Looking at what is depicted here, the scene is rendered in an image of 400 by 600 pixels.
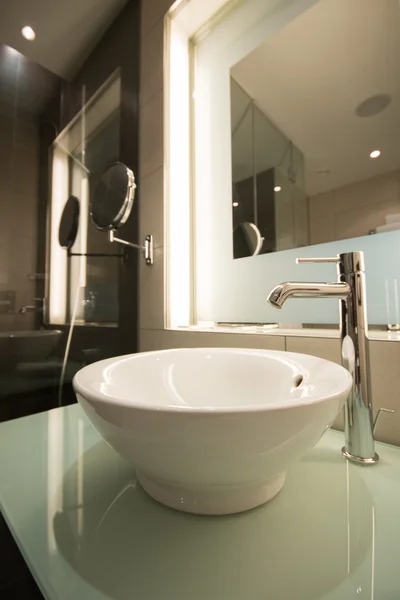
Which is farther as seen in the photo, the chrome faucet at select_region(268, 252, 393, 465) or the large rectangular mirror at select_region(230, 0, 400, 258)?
the large rectangular mirror at select_region(230, 0, 400, 258)

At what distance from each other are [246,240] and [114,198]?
1.73 ft

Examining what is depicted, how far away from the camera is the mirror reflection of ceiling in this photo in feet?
2.25

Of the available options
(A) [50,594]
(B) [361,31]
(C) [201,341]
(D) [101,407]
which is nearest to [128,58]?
(B) [361,31]

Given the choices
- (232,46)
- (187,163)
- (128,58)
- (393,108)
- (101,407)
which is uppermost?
(128,58)

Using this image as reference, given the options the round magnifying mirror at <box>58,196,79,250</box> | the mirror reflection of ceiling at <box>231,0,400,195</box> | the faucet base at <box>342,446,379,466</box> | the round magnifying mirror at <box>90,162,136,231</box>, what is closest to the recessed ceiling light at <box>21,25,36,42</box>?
the round magnifying mirror at <box>58,196,79,250</box>

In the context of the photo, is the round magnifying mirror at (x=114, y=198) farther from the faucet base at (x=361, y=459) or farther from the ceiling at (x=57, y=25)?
the faucet base at (x=361, y=459)

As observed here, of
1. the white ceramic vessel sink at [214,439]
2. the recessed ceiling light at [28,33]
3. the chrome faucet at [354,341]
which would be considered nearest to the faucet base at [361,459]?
the chrome faucet at [354,341]

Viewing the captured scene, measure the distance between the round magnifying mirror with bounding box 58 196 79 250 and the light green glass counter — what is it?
1144 mm

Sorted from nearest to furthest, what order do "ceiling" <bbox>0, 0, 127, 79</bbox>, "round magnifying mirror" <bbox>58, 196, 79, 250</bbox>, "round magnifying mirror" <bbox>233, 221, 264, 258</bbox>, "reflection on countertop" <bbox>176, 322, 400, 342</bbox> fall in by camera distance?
"reflection on countertop" <bbox>176, 322, 400, 342</bbox> → "round magnifying mirror" <bbox>233, 221, 264, 258</bbox> → "ceiling" <bbox>0, 0, 127, 79</bbox> → "round magnifying mirror" <bbox>58, 196, 79, 250</bbox>

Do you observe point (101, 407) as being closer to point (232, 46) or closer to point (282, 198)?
point (282, 198)

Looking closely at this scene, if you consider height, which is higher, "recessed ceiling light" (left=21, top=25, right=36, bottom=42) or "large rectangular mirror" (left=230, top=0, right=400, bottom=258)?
"recessed ceiling light" (left=21, top=25, right=36, bottom=42)

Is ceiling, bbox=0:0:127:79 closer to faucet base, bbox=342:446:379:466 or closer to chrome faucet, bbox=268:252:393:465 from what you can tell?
chrome faucet, bbox=268:252:393:465

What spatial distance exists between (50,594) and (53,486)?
0.17 meters

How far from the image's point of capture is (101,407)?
0.87 feet
